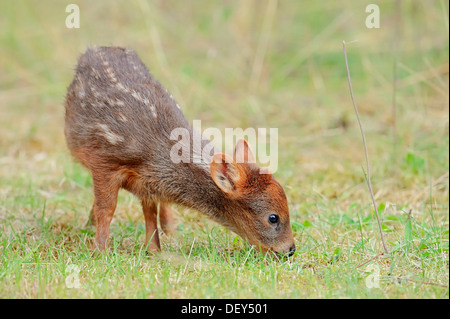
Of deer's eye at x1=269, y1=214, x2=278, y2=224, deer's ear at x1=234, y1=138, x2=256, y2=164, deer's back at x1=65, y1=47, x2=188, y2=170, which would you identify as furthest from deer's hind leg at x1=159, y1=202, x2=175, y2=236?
deer's eye at x1=269, y1=214, x2=278, y2=224

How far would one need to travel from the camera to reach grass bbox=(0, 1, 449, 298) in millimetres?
4109

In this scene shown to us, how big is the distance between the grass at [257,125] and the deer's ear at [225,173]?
1.49ft

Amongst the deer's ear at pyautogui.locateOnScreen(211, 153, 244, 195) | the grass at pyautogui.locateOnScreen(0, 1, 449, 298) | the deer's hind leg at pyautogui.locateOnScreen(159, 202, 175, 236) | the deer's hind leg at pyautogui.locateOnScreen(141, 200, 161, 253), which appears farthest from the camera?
the deer's hind leg at pyautogui.locateOnScreen(159, 202, 175, 236)

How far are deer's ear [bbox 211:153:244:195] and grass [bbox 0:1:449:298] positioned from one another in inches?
17.9

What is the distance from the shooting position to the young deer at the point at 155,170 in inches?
188

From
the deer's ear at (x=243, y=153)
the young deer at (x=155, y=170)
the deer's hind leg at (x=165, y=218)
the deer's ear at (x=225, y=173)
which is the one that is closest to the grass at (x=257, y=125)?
the deer's hind leg at (x=165, y=218)

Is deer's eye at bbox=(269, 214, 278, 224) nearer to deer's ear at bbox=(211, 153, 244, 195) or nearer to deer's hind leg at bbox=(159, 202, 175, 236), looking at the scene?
deer's ear at bbox=(211, 153, 244, 195)

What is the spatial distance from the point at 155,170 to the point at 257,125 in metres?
3.94

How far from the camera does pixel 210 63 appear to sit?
10453mm

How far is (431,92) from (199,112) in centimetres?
340

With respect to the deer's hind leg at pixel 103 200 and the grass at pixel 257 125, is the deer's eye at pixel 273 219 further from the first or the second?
the deer's hind leg at pixel 103 200

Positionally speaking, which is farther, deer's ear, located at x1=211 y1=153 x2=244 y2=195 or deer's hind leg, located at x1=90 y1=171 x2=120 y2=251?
deer's hind leg, located at x1=90 y1=171 x2=120 y2=251

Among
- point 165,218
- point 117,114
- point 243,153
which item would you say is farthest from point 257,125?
point 117,114

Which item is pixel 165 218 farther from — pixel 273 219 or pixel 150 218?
pixel 273 219
